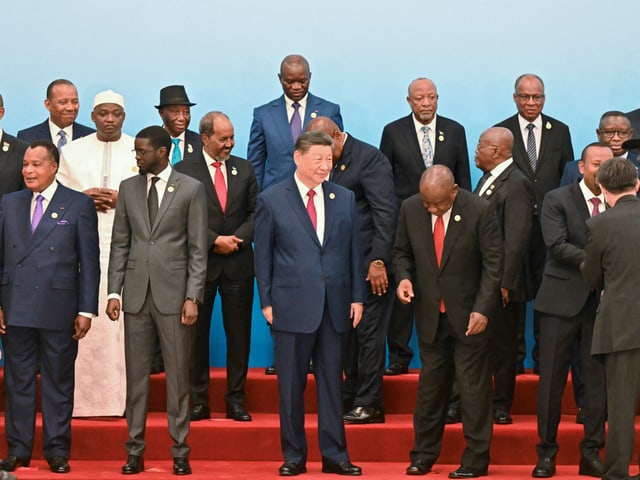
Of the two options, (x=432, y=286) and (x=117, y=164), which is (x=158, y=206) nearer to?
(x=117, y=164)

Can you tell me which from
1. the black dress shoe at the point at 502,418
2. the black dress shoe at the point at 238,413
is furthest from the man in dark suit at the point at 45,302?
the black dress shoe at the point at 502,418

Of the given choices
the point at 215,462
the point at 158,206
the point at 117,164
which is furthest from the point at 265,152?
the point at 215,462

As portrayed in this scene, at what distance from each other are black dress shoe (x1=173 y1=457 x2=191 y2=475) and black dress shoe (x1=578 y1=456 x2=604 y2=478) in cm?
208

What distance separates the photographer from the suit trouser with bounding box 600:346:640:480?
664 centimetres

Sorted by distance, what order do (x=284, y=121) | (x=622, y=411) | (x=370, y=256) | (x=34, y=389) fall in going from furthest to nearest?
1. (x=284, y=121)
2. (x=370, y=256)
3. (x=34, y=389)
4. (x=622, y=411)

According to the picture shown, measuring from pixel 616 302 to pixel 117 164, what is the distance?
10.1 feet

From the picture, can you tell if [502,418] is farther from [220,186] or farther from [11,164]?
[11,164]

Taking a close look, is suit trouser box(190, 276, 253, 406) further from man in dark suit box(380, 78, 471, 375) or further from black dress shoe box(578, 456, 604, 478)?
black dress shoe box(578, 456, 604, 478)

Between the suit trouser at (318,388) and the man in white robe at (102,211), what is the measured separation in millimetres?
1277

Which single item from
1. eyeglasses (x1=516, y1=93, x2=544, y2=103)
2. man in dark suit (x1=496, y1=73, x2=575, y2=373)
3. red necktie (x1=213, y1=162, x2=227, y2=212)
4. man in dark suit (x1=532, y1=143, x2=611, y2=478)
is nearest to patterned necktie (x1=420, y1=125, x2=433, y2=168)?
man in dark suit (x1=496, y1=73, x2=575, y2=373)

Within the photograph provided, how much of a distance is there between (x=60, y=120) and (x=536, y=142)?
10.00ft

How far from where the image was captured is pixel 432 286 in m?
7.15

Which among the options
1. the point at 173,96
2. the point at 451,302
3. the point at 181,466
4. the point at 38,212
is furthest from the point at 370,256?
the point at 38,212

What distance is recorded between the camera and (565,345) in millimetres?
7211
